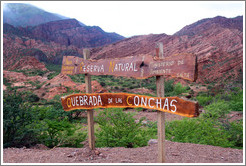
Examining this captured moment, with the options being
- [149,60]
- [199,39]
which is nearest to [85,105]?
[149,60]

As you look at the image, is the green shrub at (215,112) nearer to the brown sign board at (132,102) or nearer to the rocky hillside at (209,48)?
the brown sign board at (132,102)

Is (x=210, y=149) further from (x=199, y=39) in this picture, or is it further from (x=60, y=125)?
Answer: (x=199, y=39)

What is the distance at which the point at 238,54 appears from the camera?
4031 centimetres

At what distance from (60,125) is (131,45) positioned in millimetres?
65088

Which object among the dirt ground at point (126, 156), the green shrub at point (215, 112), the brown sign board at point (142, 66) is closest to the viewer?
the brown sign board at point (142, 66)

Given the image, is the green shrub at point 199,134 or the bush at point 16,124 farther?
the green shrub at point 199,134

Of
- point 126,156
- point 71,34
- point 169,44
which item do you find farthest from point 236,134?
point 71,34

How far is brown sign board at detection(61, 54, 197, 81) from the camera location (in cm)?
307

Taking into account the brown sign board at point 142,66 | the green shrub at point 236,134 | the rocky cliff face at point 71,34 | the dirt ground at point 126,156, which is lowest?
the green shrub at point 236,134

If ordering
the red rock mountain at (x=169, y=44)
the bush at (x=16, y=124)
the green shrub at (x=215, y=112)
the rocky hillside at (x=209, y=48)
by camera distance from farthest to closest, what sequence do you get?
the red rock mountain at (x=169, y=44) → the rocky hillside at (x=209, y=48) → the green shrub at (x=215, y=112) → the bush at (x=16, y=124)

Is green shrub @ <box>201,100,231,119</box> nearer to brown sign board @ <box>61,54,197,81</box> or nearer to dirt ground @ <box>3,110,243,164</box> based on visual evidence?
dirt ground @ <box>3,110,243,164</box>

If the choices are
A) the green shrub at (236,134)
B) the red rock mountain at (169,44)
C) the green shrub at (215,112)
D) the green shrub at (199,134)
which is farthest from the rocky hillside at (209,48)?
the green shrub at (199,134)

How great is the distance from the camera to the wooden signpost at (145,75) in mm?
3096

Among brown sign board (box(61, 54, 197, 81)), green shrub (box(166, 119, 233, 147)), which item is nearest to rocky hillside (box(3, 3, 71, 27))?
brown sign board (box(61, 54, 197, 81))
